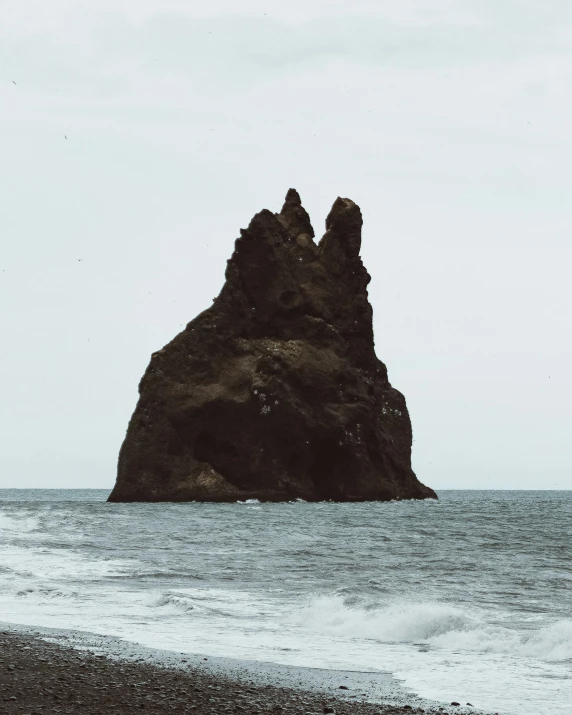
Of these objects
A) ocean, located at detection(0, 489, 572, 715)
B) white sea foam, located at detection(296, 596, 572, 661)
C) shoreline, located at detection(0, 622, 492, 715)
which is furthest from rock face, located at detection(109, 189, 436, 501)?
shoreline, located at detection(0, 622, 492, 715)

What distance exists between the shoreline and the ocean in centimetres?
56

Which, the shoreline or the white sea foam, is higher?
the white sea foam

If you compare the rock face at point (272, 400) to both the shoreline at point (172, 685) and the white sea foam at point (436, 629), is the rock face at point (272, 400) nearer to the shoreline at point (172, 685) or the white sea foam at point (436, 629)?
the white sea foam at point (436, 629)

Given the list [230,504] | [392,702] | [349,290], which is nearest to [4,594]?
[392,702]

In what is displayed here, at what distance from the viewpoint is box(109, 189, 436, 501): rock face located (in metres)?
83.4

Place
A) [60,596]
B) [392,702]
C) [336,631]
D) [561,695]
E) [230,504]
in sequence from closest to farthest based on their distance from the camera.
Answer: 1. [392,702]
2. [561,695]
3. [336,631]
4. [60,596]
5. [230,504]

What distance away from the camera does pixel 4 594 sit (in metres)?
18.1

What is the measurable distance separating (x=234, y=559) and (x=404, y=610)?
11.1m

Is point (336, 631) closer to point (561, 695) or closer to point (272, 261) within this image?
point (561, 695)

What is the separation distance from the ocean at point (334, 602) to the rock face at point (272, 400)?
157 ft

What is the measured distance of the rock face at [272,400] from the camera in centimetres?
8344

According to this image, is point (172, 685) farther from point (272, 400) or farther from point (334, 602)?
point (272, 400)

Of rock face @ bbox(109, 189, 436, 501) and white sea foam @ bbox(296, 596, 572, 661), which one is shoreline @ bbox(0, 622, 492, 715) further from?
rock face @ bbox(109, 189, 436, 501)

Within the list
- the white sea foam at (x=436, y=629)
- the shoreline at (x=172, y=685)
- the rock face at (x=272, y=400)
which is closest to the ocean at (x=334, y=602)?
the white sea foam at (x=436, y=629)
